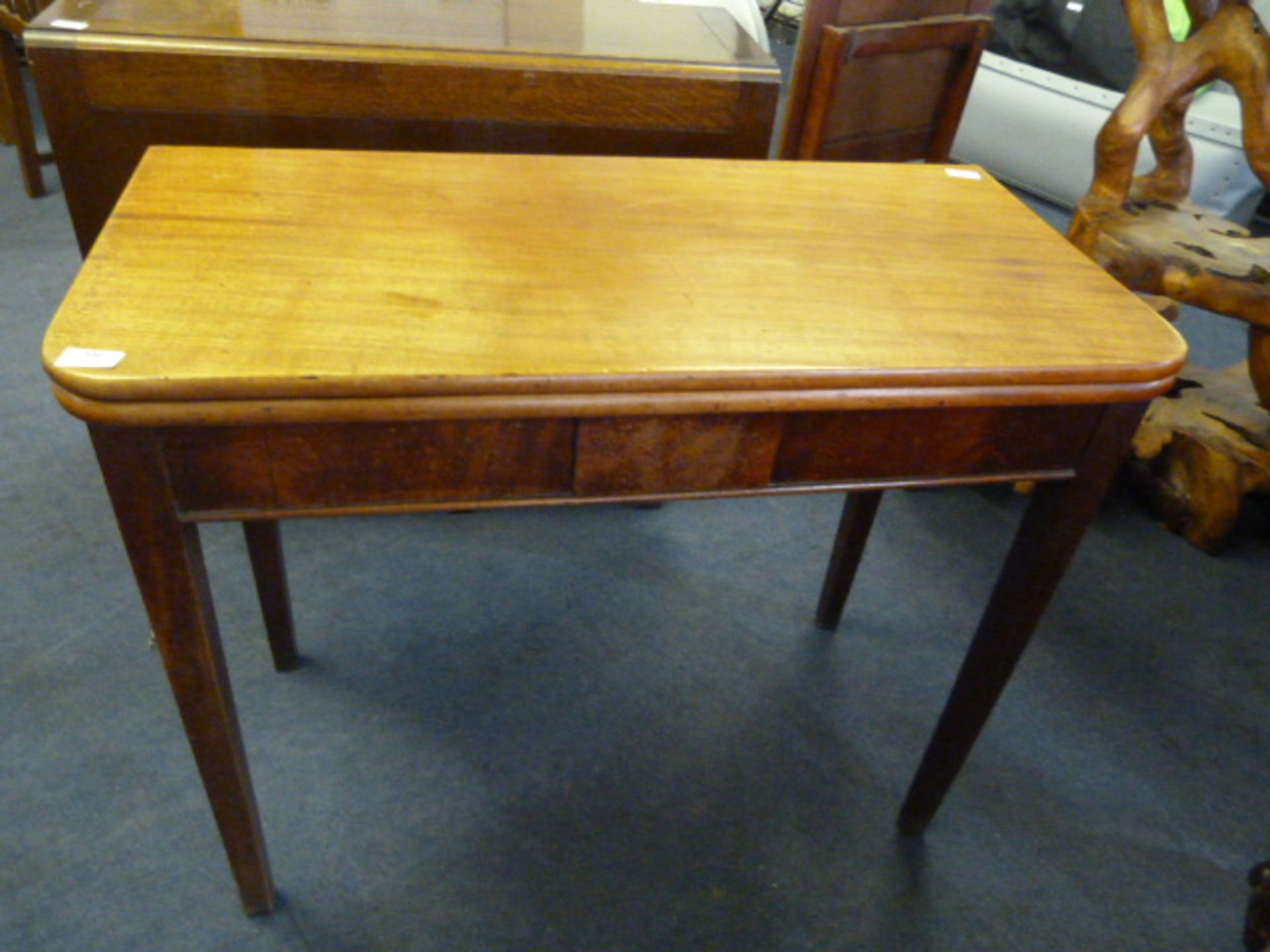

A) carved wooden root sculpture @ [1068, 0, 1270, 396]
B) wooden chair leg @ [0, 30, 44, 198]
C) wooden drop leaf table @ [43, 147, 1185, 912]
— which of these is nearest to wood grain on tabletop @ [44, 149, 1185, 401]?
wooden drop leaf table @ [43, 147, 1185, 912]

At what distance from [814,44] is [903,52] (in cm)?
27

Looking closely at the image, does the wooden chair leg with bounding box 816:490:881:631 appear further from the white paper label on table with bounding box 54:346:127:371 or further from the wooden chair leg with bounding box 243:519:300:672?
the white paper label on table with bounding box 54:346:127:371

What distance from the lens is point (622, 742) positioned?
1.37 metres

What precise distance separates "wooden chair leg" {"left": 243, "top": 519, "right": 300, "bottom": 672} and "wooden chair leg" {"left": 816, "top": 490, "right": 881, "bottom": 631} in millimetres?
788

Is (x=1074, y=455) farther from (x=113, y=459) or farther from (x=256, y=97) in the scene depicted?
(x=256, y=97)

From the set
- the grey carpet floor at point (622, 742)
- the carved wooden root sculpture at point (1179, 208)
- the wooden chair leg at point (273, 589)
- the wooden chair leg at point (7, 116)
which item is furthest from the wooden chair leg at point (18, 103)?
the carved wooden root sculpture at point (1179, 208)

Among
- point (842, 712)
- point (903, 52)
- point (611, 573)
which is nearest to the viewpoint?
point (842, 712)

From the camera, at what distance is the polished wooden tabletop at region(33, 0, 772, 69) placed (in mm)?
1326

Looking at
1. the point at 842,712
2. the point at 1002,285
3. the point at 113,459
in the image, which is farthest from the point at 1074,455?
the point at 113,459

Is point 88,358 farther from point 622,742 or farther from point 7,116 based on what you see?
point 7,116

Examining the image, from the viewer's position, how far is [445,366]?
0.71 meters

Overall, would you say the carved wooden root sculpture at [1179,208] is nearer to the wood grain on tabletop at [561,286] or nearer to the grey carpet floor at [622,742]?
the grey carpet floor at [622,742]

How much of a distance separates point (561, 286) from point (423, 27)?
2.79ft

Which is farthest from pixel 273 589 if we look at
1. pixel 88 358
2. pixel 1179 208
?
pixel 1179 208
